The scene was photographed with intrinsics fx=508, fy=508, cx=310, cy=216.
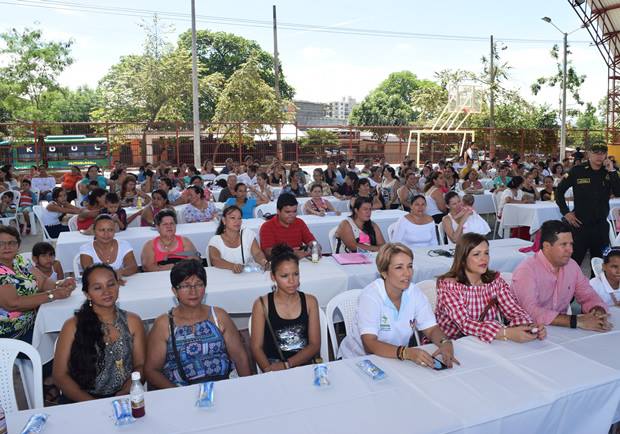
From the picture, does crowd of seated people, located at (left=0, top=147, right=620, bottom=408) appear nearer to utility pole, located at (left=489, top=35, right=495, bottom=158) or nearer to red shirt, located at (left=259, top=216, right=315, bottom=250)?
red shirt, located at (left=259, top=216, right=315, bottom=250)

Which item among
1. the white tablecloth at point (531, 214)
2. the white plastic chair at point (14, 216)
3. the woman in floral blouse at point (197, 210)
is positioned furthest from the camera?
the white plastic chair at point (14, 216)

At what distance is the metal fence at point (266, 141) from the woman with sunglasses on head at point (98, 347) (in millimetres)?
17238

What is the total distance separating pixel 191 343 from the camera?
Answer: 120 inches

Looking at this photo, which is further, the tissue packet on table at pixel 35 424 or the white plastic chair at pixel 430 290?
the white plastic chair at pixel 430 290

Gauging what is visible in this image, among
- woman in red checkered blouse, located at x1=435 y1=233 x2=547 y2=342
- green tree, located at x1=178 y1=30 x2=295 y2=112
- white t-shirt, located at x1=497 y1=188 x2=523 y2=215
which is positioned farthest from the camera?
green tree, located at x1=178 y1=30 x2=295 y2=112

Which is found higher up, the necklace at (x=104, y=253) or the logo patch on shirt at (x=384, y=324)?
the necklace at (x=104, y=253)

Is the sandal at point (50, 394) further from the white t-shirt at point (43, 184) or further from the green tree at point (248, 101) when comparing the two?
the green tree at point (248, 101)

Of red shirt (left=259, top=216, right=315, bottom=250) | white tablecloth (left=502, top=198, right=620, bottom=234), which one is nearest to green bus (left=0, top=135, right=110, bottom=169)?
white tablecloth (left=502, top=198, right=620, bottom=234)

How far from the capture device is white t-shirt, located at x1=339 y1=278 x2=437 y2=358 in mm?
3045

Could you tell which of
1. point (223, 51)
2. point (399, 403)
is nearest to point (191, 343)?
point (399, 403)

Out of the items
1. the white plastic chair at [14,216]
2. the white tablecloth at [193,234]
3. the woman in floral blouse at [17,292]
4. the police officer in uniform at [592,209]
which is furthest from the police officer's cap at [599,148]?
the white plastic chair at [14,216]

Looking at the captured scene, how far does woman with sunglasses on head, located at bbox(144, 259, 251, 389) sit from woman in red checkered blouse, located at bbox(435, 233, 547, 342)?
1.35m

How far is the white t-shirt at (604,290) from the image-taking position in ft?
12.5

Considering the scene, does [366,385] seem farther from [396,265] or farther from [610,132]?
[610,132]
